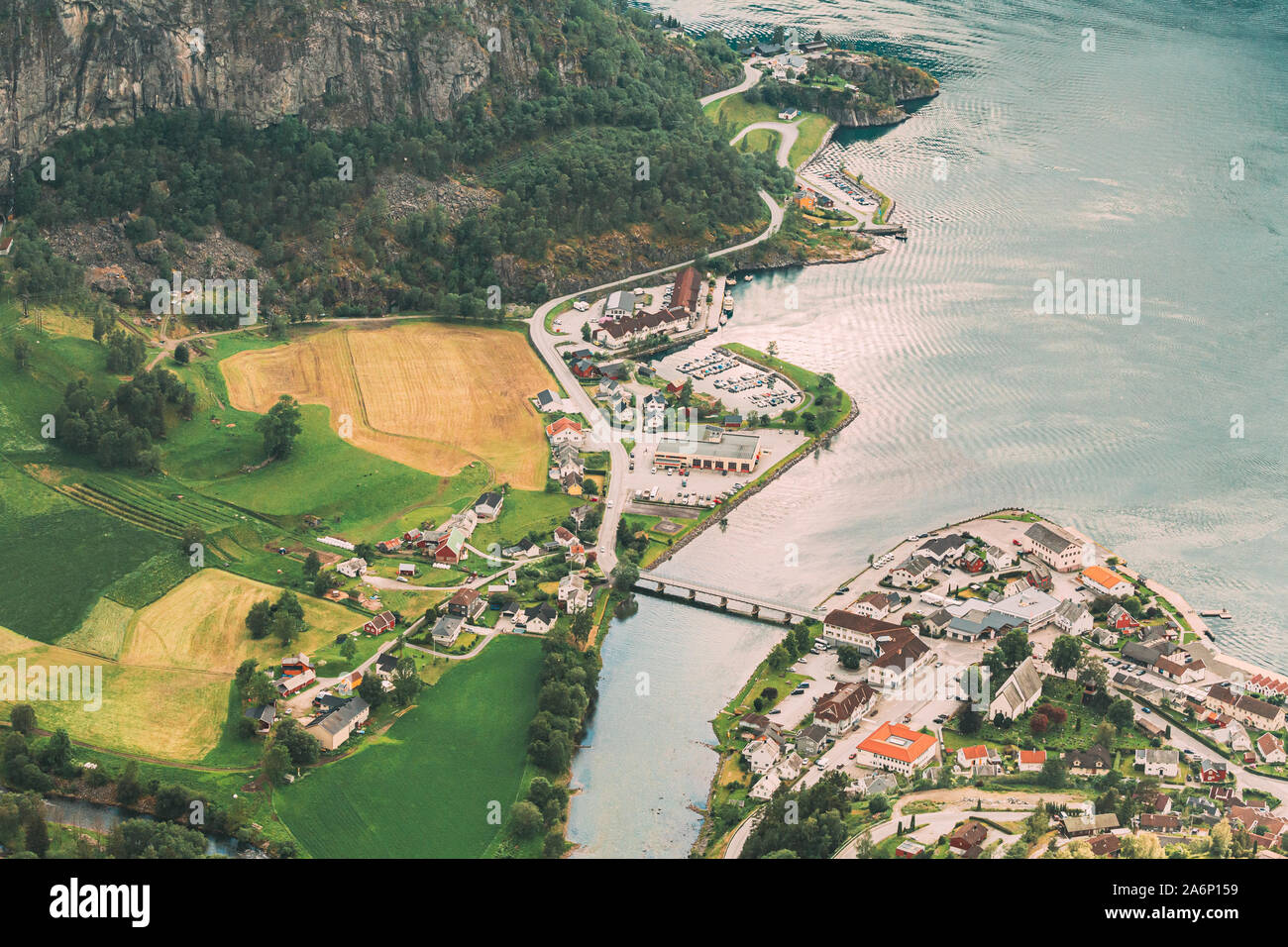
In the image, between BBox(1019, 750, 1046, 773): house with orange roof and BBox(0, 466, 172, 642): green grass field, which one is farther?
BBox(0, 466, 172, 642): green grass field

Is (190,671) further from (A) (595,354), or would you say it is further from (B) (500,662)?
(A) (595,354)

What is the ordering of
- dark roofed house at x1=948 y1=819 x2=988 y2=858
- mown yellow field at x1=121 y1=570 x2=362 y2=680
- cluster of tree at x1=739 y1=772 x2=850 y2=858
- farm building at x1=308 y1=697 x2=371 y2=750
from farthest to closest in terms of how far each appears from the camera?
mown yellow field at x1=121 y1=570 x2=362 y2=680
farm building at x1=308 y1=697 x2=371 y2=750
cluster of tree at x1=739 y1=772 x2=850 y2=858
dark roofed house at x1=948 y1=819 x2=988 y2=858

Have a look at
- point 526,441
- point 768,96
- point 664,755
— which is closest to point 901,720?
point 664,755

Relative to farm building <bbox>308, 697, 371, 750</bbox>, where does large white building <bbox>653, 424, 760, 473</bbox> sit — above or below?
above

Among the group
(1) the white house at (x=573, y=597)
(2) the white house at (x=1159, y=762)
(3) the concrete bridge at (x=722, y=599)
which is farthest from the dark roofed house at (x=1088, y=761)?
(1) the white house at (x=573, y=597)

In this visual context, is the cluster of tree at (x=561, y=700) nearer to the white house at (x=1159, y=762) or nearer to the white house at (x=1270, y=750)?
the white house at (x=1159, y=762)

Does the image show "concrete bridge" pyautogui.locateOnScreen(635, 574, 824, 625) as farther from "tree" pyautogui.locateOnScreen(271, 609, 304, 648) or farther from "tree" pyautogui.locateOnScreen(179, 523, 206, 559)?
"tree" pyautogui.locateOnScreen(179, 523, 206, 559)

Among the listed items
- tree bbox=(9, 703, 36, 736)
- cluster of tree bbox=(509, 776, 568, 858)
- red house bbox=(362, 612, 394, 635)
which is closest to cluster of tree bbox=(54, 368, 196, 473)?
red house bbox=(362, 612, 394, 635)
